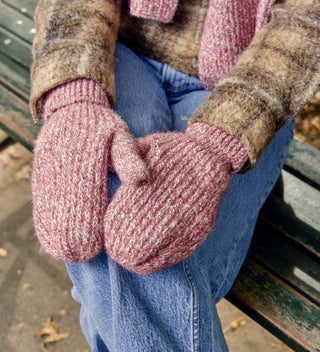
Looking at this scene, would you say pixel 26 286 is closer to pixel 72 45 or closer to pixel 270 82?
pixel 72 45

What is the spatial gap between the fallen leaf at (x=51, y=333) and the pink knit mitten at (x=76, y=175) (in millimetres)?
1078

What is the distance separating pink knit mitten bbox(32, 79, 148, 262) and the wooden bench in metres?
0.66

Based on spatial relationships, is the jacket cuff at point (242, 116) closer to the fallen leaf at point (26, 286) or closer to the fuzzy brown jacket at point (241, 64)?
the fuzzy brown jacket at point (241, 64)

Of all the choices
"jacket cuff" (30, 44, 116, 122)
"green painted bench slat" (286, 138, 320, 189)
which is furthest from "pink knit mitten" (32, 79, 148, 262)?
"green painted bench slat" (286, 138, 320, 189)

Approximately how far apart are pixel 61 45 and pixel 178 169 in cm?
48

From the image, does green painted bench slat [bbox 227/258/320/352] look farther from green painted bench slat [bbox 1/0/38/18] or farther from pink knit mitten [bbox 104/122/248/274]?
green painted bench slat [bbox 1/0/38/18]

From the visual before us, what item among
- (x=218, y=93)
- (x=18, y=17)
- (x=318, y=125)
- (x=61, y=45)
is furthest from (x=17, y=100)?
(x=318, y=125)

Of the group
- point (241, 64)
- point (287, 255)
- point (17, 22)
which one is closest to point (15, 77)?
point (17, 22)

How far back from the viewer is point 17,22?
174 cm

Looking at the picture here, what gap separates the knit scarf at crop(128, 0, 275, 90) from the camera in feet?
3.11

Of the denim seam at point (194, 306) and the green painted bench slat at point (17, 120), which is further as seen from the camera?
the green painted bench slat at point (17, 120)

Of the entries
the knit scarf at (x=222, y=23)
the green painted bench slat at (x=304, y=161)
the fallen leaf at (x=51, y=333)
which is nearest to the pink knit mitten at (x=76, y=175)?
the knit scarf at (x=222, y=23)

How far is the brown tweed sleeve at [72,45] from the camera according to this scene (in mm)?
866

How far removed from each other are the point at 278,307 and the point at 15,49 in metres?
1.55
